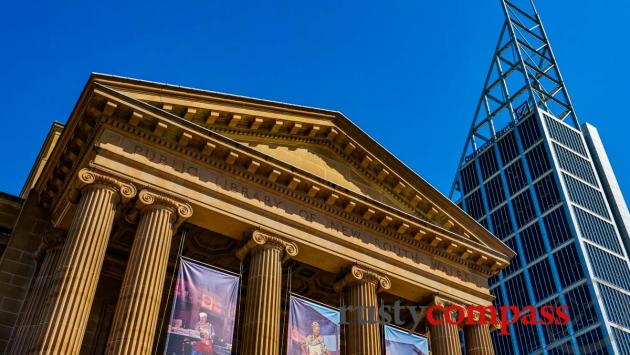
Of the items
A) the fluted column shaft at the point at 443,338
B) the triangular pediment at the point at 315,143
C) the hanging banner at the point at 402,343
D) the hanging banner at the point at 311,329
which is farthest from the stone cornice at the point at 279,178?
the hanging banner at the point at 311,329

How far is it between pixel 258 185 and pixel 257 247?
222cm

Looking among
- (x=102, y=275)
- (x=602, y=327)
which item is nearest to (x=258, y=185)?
(x=102, y=275)

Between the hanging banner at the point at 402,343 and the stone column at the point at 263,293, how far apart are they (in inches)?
155

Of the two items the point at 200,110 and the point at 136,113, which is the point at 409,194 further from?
the point at 136,113

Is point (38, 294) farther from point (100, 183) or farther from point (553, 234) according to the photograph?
point (553, 234)

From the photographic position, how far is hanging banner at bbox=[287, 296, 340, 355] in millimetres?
18562

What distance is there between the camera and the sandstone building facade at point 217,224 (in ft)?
55.9

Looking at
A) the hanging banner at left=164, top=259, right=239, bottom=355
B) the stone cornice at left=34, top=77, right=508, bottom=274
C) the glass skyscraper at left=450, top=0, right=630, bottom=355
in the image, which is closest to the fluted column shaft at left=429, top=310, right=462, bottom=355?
the stone cornice at left=34, top=77, right=508, bottom=274

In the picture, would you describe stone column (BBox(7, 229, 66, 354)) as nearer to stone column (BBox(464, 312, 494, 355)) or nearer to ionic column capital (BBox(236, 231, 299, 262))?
ionic column capital (BBox(236, 231, 299, 262))

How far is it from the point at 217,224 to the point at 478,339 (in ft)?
36.0

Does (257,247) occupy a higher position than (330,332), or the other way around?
(257,247)

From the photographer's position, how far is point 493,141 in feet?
314

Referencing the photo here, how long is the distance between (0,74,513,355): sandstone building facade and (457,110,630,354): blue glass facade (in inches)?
2092

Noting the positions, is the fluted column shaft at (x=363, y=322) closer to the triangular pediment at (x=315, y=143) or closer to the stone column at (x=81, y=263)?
the triangular pediment at (x=315, y=143)
